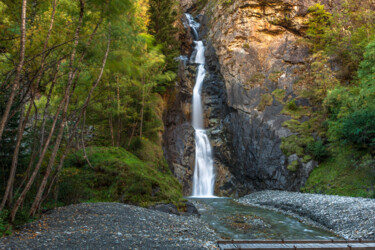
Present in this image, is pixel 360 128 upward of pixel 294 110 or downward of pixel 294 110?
downward

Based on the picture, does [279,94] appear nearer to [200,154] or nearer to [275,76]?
[275,76]

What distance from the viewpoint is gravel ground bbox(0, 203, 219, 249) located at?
4.91 m

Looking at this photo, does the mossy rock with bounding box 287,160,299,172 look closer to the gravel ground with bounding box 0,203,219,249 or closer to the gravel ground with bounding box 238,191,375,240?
the gravel ground with bounding box 238,191,375,240

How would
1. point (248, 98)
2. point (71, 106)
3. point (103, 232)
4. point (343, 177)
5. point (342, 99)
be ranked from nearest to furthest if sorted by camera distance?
point (103, 232) < point (71, 106) < point (343, 177) < point (342, 99) < point (248, 98)

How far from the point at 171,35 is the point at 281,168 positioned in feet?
47.6

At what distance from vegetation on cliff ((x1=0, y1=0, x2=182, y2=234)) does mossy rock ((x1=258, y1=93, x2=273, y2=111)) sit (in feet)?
32.6

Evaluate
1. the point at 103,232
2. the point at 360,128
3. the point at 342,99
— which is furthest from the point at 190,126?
the point at 103,232

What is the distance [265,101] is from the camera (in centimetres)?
2219

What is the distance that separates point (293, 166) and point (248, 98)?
24.4 feet

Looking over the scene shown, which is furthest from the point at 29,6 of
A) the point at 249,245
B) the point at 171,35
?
the point at 171,35

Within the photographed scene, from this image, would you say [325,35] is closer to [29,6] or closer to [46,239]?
[29,6]

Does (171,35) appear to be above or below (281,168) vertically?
above

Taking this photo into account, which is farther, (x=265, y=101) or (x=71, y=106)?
(x=265, y=101)

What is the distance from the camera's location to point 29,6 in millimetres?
6504
